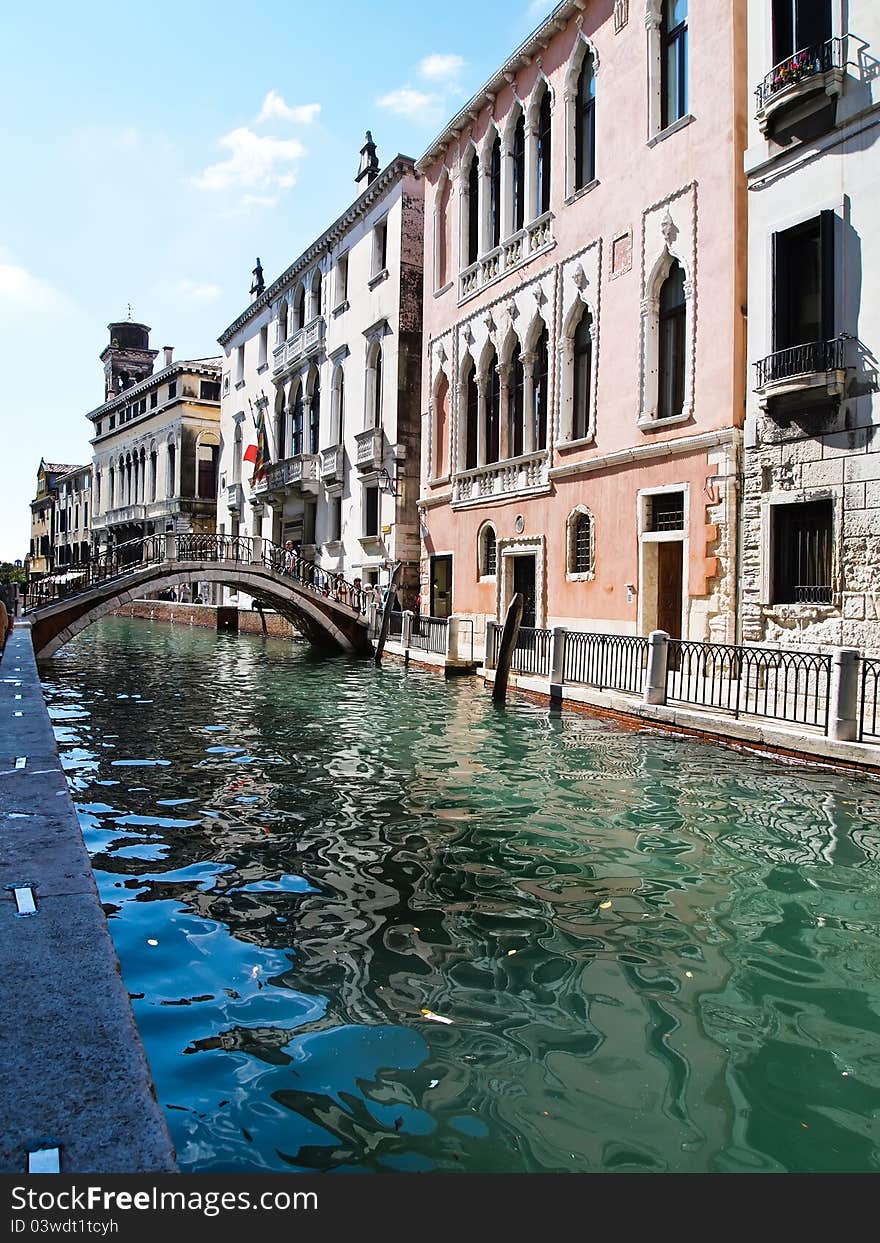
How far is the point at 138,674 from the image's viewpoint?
A: 18359 millimetres

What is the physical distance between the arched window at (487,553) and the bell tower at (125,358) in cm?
4645

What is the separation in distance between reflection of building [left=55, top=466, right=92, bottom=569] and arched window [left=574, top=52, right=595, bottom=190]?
50.4 meters

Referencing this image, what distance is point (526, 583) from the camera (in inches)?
765

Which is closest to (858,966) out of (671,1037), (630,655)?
(671,1037)

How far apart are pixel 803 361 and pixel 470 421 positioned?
1133 centimetres

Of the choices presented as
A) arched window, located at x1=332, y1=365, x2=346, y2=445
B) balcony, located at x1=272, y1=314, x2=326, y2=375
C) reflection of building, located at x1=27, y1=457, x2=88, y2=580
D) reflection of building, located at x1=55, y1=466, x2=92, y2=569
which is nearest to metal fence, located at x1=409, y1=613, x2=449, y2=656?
arched window, located at x1=332, y1=365, x2=346, y2=445

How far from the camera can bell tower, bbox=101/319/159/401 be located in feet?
197

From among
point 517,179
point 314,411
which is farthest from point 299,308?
point 517,179

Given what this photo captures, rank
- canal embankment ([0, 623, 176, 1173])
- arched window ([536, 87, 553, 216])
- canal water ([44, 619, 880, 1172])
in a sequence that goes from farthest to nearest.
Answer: arched window ([536, 87, 553, 216]) → canal water ([44, 619, 880, 1172]) → canal embankment ([0, 623, 176, 1173])

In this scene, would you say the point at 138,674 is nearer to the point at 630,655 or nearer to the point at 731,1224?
the point at 630,655

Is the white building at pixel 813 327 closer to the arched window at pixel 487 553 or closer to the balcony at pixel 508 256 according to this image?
the balcony at pixel 508 256

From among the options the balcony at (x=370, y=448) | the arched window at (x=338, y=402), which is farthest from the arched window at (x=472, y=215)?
the arched window at (x=338, y=402)

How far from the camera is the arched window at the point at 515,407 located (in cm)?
1989

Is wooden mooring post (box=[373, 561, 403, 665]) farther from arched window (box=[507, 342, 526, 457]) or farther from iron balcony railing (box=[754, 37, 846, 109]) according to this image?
iron balcony railing (box=[754, 37, 846, 109])
